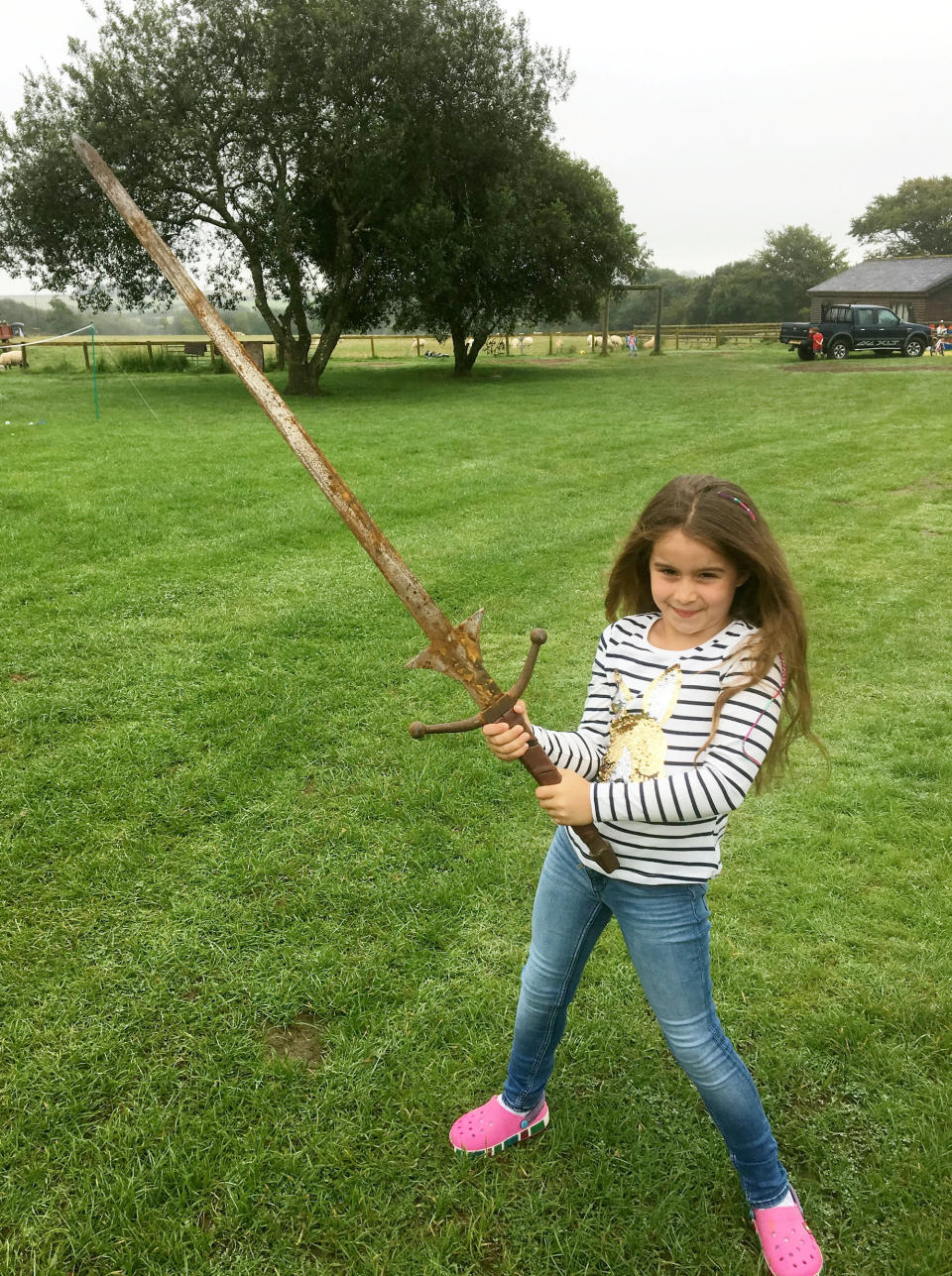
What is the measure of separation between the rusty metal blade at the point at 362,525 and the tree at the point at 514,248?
1863cm

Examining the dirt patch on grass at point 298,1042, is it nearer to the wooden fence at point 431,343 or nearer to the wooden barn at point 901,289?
the wooden fence at point 431,343

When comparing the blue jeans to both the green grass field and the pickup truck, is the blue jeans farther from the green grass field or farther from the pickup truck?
the pickup truck

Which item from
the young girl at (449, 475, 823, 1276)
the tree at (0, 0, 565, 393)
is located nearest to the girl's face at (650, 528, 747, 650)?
the young girl at (449, 475, 823, 1276)

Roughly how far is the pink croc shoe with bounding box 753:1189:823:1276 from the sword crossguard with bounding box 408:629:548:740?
1.35 meters

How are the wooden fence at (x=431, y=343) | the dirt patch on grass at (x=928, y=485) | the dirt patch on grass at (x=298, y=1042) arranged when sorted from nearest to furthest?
the dirt patch on grass at (x=298, y=1042), the dirt patch on grass at (x=928, y=485), the wooden fence at (x=431, y=343)

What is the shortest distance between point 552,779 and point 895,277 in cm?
4543

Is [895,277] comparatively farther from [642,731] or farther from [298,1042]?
[298,1042]

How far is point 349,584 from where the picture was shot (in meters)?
6.95

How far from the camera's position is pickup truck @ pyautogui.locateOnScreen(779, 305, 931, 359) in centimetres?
2792

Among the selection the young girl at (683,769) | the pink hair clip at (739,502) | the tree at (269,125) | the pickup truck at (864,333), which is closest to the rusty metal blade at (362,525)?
the young girl at (683,769)

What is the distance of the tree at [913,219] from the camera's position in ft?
203

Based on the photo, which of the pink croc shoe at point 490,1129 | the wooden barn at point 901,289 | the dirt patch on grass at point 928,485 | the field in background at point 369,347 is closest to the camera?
the pink croc shoe at point 490,1129

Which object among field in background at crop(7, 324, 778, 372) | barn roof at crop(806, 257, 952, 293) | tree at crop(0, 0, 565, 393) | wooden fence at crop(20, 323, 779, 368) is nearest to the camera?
tree at crop(0, 0, 565, 393)

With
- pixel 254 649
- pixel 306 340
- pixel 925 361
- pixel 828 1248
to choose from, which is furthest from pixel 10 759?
pixel 925 361
